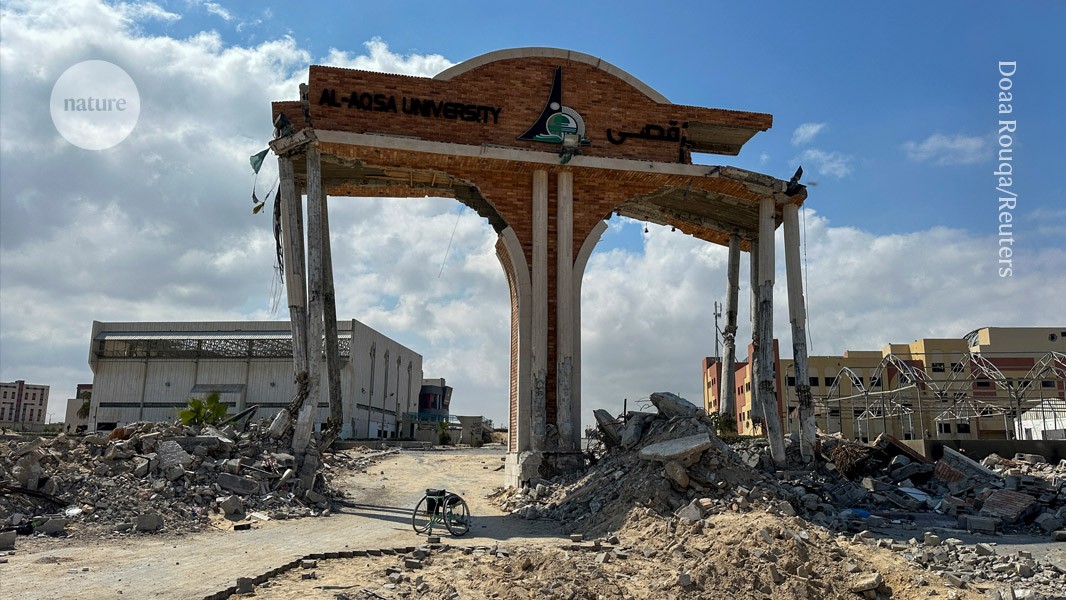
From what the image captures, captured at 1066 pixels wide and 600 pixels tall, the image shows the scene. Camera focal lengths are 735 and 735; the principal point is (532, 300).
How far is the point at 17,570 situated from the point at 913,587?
10.7 m

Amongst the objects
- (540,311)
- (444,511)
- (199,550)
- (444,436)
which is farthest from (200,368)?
(199,550)

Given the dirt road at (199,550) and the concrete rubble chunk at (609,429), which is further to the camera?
the concrete rubble chunk at (609,429)

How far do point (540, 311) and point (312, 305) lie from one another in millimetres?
5185

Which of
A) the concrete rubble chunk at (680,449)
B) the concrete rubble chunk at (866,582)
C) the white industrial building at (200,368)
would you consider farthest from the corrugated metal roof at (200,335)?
the concrete rubble chunk at (866,582)

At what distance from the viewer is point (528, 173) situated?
18.0 meters

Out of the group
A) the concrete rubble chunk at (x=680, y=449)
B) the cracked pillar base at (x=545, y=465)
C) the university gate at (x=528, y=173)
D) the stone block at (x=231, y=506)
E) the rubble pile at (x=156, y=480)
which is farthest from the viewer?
the university gate at (x=528, y=173)

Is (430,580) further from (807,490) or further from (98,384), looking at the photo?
(98,384)

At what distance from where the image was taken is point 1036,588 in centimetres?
840

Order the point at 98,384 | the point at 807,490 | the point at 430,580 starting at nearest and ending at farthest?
1. the point at 430,580
2. the point at 807,490
3. the point at 98,384

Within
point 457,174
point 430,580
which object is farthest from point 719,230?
point 430,580

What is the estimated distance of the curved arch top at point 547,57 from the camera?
17703 millimetres

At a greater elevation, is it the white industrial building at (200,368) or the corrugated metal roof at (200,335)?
the corrugated metal roof at (200,335)

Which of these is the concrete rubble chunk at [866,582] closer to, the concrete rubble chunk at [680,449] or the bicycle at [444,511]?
the concrete rubble chunk at [680,449]

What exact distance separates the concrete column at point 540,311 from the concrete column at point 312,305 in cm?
491
